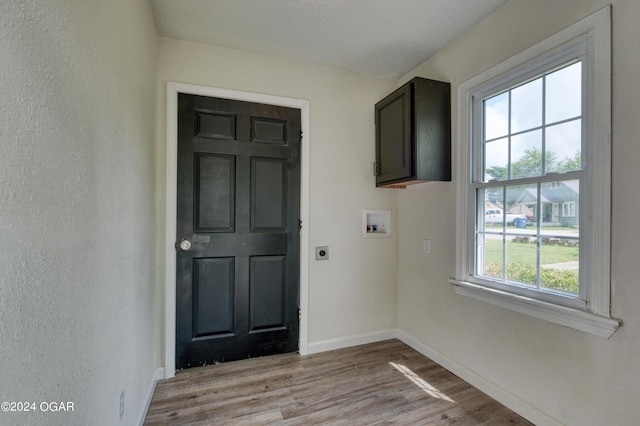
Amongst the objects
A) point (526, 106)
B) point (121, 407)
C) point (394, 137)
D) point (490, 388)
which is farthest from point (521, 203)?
point (121, 407)

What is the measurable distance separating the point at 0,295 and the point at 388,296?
2792 millimetres

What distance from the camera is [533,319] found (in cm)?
175

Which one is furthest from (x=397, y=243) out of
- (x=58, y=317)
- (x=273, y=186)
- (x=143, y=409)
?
(x=58, y=317)

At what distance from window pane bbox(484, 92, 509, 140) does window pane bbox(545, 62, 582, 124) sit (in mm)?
268

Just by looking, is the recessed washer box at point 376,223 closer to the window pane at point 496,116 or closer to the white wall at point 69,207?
the window pane at point 496,116

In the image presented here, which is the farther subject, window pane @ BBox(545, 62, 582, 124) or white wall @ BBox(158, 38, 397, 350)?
white wall @ BBox(158, 38, 397, 350)

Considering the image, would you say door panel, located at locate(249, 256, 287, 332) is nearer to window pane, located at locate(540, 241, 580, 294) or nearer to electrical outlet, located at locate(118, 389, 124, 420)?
electrical outlet, located at locate(118, 389, 124, 420)

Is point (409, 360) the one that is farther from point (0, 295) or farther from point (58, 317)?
point (0, 295)

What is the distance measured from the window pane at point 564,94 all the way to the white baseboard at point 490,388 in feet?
5.58

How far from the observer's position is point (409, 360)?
250cm

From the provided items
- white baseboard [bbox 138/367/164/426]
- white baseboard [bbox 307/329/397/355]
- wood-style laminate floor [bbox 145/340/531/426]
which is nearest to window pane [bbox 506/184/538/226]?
wood-style laminate floor [bbox 145/340/531/426]

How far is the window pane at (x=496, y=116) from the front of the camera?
2004 millimetres

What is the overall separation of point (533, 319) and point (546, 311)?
12 centimetres

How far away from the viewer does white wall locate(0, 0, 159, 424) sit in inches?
24.7
